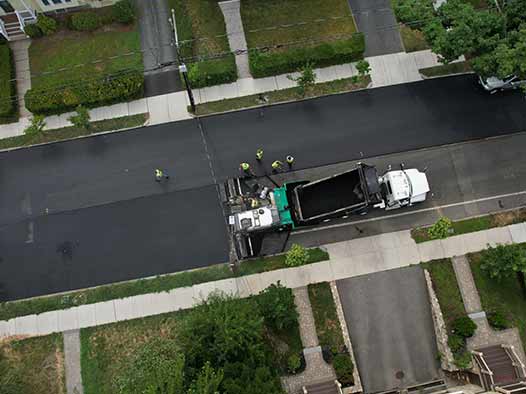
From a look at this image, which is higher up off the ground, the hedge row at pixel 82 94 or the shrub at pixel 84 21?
the shrub at pixel 84 21

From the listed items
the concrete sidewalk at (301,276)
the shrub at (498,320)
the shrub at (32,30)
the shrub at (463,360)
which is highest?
the shrub at (32,30)

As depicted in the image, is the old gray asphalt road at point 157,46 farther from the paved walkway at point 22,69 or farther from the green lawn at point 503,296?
the green lawn at point 503,296

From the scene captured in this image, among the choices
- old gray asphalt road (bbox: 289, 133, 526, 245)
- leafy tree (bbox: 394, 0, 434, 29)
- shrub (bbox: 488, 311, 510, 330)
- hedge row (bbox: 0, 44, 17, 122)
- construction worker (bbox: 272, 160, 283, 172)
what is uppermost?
hedge row (bbox: 0, 44, 17, 122)

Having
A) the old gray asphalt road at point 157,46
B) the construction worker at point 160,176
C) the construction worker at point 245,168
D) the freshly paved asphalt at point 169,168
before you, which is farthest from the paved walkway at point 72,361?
the old gray asphalt road at point 157,46

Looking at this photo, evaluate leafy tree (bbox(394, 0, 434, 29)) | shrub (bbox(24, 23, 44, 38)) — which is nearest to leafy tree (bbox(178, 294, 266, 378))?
leafy tree (bbox(394, 0, 434, 29))

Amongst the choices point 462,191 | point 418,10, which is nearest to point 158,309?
point 462,191

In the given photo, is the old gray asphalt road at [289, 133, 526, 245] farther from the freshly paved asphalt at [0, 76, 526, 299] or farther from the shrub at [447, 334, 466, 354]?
the shrub at [447, 334, 466, 354]
